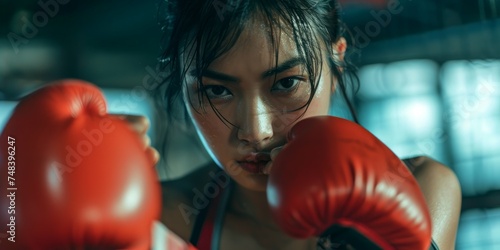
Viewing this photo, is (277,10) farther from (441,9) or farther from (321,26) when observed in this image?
(441,9)

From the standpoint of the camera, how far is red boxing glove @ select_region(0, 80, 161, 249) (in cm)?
68

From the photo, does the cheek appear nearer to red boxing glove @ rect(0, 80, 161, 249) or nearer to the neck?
the neck

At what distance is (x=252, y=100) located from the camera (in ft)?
3.20

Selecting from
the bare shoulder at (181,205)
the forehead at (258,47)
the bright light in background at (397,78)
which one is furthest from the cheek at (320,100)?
the bright light in background at (397,78)

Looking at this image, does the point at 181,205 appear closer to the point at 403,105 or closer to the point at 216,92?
the point at 216,92

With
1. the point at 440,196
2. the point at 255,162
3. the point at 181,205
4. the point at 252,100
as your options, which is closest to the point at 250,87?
the point at 252,100

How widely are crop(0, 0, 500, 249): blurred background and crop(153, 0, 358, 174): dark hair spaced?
199mm

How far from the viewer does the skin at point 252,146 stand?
97 cm

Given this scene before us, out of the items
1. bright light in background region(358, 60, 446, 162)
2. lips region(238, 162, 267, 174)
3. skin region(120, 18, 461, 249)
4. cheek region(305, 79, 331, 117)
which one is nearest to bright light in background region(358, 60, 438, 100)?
bright light in background region(358, 60, 446, 162)

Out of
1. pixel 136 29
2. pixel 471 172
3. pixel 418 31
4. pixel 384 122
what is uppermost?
pixel 136 29

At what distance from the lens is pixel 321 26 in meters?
1.05

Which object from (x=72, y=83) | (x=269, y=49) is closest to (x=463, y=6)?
(x=269, y=49)

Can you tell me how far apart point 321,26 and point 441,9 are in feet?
1.92

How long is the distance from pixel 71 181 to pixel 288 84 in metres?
0.45
